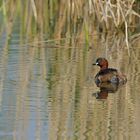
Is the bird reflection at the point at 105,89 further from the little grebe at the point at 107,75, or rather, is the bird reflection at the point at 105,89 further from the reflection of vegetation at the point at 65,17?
the reflection of vegetation at the point at 65,17

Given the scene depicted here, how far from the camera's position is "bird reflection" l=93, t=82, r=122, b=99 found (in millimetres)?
9294

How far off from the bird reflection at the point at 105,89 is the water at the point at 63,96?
4 centimetres

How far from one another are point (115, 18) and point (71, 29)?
50.0 inches

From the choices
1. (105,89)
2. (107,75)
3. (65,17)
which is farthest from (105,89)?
(65,17)

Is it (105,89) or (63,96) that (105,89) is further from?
(63,96)

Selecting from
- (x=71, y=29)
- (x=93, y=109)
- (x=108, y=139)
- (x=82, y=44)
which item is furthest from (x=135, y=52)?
(x=108, y=139)

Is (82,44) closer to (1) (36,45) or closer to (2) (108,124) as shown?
(1) (36,45)

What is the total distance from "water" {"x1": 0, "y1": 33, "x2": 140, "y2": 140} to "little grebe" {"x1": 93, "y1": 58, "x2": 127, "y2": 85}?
11 centimetres

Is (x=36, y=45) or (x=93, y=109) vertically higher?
(x=36, y=45)

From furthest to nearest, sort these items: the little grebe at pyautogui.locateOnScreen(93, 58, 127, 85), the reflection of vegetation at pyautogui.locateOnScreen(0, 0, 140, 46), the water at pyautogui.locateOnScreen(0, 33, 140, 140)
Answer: the reflection of vegetation at pyautogui.locateOnScreen(0, 0, 140, 46) < the little grebe at pyautogui.locateOnScreen(93, 58, 127, 85) < the water at pyautogui.locateOnScreen(0, 33, 140, 140)

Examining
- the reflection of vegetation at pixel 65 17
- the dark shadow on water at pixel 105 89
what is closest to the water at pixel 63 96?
the dark shadow on water at pixel 105 89

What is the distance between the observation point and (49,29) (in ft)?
47.2

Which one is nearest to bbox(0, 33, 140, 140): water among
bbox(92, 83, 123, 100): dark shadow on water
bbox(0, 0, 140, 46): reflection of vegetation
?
bbox(92, 83, 123, 100): dark shadow on water

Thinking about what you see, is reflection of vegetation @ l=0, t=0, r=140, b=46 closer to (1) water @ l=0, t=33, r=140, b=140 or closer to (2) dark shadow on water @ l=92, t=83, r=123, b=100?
(1) water @ l=0, t=33, r=140, b=140
